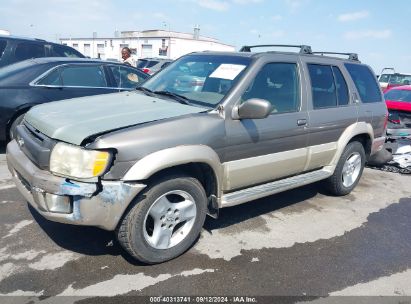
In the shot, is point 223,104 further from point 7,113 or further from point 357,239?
point 7,113

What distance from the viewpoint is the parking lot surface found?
2.80 metres

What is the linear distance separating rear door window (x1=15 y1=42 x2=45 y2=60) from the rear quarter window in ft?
20.3

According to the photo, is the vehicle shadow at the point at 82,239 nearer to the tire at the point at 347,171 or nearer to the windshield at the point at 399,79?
the tire at the point at 347,171

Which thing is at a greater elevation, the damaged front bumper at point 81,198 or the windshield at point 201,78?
the windshield at point 201,78

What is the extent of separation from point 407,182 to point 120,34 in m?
59.0

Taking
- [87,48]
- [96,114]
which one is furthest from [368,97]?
[87,48]

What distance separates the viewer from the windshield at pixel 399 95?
891 centimetres

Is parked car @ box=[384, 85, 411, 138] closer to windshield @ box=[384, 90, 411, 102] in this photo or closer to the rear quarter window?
windshield @ box=[384, 90, 411, 102]

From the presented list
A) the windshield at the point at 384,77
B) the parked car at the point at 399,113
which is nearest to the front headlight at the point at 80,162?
the parked car at the point at 399,113

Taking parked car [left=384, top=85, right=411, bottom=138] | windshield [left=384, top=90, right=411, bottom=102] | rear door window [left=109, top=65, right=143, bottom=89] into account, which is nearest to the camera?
rear door window [left=109, top=65, right=143, bottom=89]

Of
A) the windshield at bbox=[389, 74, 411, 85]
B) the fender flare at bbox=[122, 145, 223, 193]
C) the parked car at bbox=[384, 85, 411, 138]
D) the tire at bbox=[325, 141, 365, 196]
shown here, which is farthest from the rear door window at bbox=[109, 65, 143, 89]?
the windshield at bbox=[389, 74, 411, 85]

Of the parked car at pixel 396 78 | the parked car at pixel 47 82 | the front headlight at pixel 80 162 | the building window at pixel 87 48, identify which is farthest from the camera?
the building window at pixel 87 48

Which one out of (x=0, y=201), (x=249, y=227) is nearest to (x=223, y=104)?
(x=249, y=227)

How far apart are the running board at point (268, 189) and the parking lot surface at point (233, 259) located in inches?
17.2
